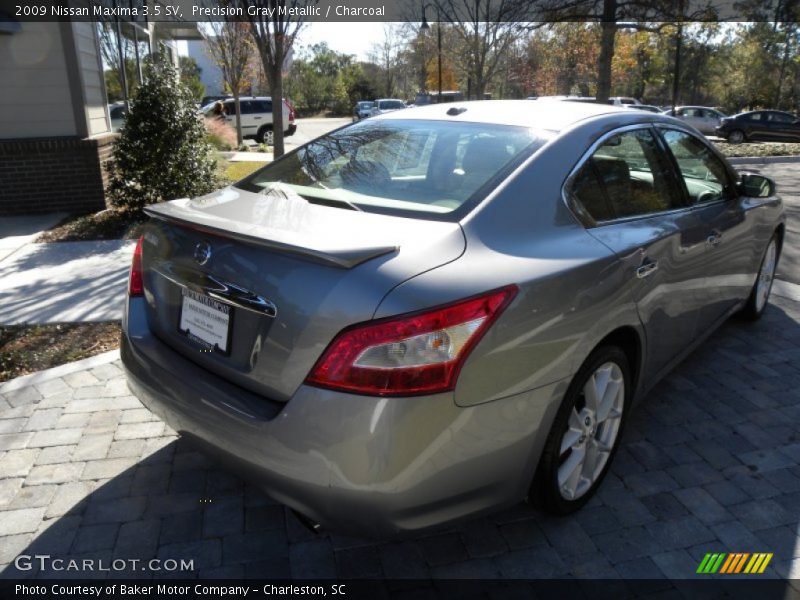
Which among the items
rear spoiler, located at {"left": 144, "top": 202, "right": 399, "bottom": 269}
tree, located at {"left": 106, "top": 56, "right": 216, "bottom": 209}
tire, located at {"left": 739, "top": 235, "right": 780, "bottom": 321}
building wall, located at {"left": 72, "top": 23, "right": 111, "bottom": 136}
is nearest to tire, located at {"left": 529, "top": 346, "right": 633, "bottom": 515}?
rear spoiler, located at {"left": 144, "top": 202, "right": 399, "bottom": 269}

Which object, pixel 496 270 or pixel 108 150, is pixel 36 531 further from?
pixel 108 150

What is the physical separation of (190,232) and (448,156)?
3.72 feet

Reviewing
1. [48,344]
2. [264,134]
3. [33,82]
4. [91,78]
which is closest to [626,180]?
[48,344]

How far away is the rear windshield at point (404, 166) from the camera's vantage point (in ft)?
A: 8.17

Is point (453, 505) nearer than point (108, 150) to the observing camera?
Yes

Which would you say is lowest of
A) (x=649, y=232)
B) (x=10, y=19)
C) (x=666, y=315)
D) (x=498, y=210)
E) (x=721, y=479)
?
(x=721, y=479)

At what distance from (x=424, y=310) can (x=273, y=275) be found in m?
0.53

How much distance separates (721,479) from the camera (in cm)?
296

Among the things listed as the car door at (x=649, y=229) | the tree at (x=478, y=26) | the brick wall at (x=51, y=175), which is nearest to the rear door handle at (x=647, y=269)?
the car door at (x=649, y=229)

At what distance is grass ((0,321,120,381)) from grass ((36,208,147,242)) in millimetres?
2932

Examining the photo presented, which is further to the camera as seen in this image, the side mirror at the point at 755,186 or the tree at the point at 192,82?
the tree at the point at 192,82

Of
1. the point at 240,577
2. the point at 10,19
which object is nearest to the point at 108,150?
the point at 10,19

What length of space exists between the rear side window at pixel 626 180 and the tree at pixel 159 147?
6.26 meters

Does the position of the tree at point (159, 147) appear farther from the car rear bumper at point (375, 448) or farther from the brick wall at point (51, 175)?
the car rear bumper at point (375, 448)
